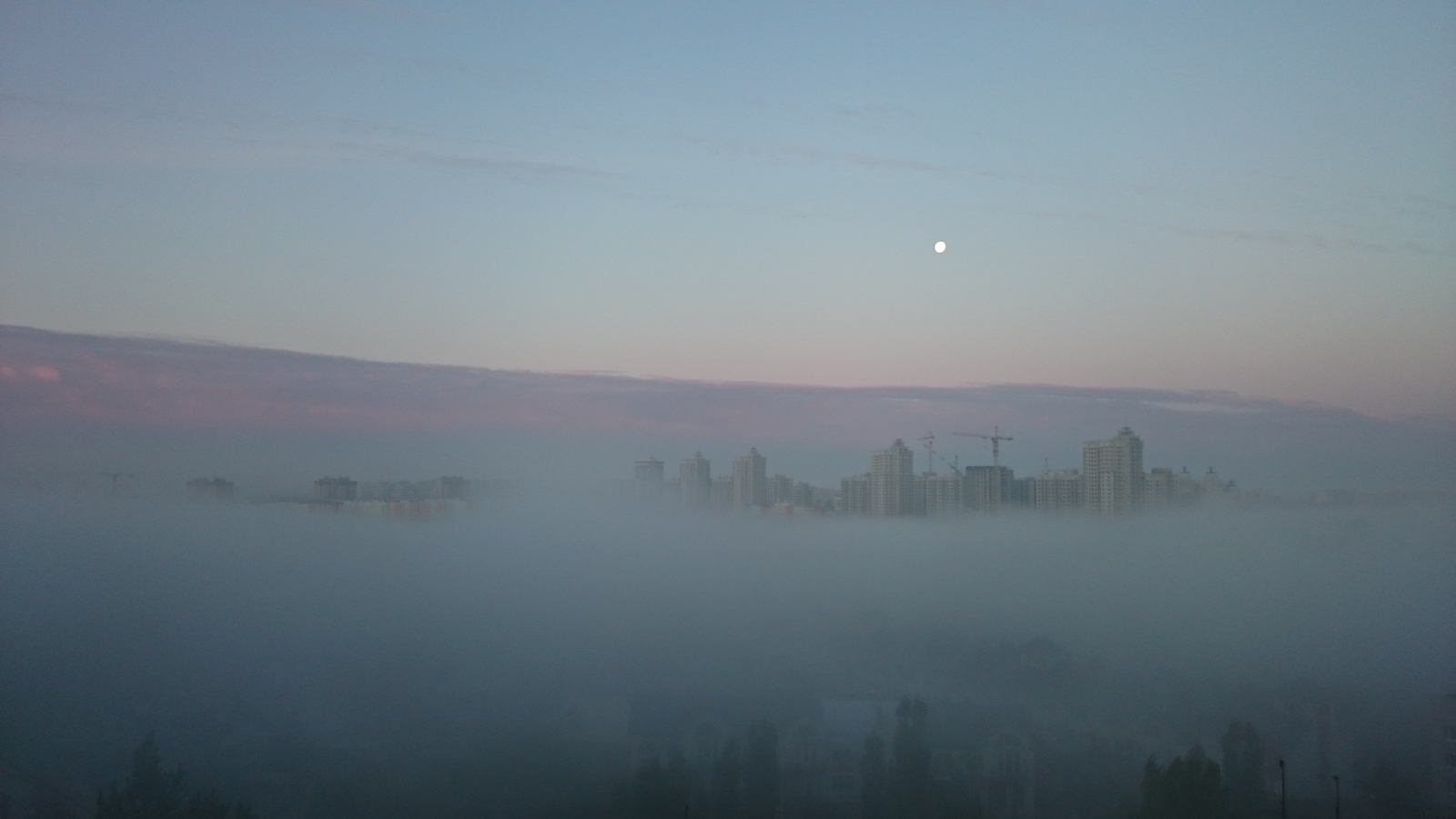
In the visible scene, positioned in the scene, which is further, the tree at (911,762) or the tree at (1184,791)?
the tree at (911,762)

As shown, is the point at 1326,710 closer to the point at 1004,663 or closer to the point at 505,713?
the point at 1004,663

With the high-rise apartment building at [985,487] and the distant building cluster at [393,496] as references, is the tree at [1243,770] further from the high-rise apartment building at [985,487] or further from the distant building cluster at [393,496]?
the distant building cluster at [393,496]

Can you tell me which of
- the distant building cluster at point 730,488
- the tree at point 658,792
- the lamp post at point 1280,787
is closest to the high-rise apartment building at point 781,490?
the distant building cluster at point 730,488

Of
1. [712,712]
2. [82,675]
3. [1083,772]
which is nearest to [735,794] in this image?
[712,712]

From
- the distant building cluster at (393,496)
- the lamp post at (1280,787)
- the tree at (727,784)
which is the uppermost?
the distant building cluster at (393,496)

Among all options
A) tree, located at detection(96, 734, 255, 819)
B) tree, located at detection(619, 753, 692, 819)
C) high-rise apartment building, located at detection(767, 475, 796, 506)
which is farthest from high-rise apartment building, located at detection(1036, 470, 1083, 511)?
tree, located at detection(96, 734, 255, 819)

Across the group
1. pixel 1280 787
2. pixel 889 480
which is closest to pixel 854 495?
pixel 889 480

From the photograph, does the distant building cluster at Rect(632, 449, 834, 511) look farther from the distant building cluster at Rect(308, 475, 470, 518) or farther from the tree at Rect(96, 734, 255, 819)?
the tree at Rect(96, 734, 255, 819)
